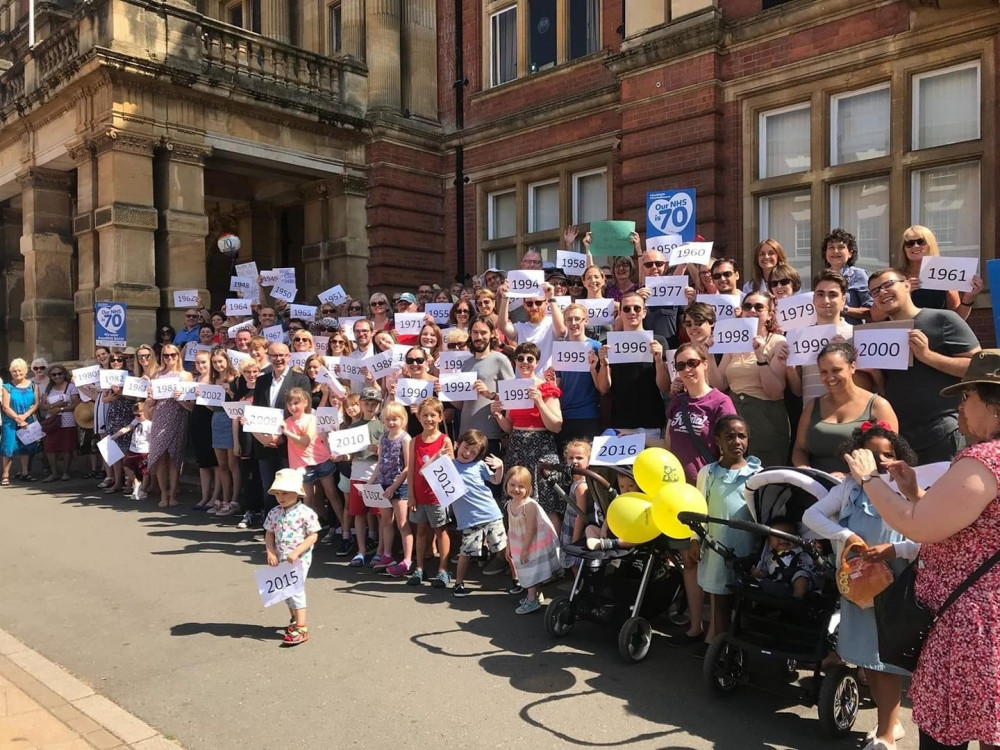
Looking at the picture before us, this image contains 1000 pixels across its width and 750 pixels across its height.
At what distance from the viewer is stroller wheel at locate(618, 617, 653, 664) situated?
186 inches

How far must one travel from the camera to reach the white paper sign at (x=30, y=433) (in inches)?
479

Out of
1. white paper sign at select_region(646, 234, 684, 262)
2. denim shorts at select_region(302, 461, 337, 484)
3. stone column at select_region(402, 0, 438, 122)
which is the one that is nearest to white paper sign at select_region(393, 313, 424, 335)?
Answer: denim shorts at select_region(302, 461, 337, 484)

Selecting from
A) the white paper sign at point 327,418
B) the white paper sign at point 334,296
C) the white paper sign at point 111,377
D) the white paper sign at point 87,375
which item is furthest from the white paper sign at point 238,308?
the white paper sign at point 327,418

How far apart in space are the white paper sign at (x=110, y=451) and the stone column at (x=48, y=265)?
572cm

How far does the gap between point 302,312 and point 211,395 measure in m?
2.67

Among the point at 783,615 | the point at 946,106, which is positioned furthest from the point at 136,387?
the point at 946,106

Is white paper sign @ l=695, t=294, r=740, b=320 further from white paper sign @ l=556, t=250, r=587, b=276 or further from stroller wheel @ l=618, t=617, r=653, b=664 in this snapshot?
white paper sign @ l=556, t=250, r=587, b=276

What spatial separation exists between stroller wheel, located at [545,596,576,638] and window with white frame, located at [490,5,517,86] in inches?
490

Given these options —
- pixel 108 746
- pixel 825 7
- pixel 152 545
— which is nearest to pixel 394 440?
pixel 152 545

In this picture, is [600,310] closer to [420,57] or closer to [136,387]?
[136,387]

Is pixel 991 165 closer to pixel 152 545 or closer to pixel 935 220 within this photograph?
pixel 935 220

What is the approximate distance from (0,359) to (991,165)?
21014 millimetres

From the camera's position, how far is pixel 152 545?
7.97 metres

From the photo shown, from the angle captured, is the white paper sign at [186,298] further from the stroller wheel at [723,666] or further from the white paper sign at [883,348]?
the stroller wheel at [723,666]
